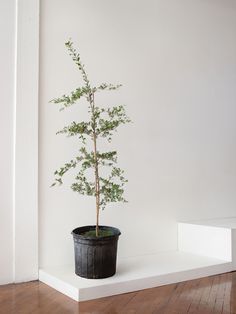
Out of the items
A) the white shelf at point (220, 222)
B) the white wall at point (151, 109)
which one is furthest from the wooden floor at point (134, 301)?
the white shelf at point (220, 222)

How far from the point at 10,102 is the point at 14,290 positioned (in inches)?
56.0

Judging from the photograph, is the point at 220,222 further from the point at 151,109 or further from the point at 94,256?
the point at 94,256

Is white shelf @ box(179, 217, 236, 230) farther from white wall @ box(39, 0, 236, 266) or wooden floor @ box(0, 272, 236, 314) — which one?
wooden floor @ box(0, 272, 236, 314)

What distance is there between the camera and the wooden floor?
2.32 m

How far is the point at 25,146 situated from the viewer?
2943 millimetres

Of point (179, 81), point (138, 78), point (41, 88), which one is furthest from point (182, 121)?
point (41, 88)

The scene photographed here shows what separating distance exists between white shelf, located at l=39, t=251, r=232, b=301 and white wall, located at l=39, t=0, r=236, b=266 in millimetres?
200

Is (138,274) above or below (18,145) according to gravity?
below

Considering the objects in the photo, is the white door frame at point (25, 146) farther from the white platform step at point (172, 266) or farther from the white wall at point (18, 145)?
the white platform step at point (172, 266)

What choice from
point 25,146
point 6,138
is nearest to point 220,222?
point 25,146

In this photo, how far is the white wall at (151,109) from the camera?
123 inches

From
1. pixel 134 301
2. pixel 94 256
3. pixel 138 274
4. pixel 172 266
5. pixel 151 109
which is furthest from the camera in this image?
pixel 151 109

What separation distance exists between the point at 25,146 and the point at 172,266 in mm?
1569

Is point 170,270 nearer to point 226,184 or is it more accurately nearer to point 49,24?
point 226,184
